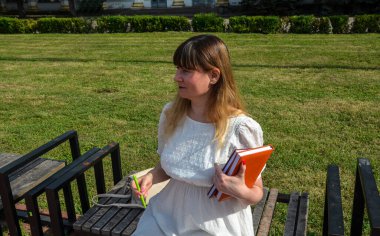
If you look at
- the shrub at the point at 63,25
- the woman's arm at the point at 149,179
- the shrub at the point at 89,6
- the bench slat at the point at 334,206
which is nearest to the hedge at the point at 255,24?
the shrub at the point at 63,25

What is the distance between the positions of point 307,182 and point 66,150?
258 centimetres

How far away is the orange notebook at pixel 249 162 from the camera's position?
1661 millimetres

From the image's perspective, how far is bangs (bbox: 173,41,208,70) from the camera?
183 cm

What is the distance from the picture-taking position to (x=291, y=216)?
7.67ft

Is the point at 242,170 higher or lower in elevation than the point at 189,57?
lower

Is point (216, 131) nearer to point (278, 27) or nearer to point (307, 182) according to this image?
point (307, 182)

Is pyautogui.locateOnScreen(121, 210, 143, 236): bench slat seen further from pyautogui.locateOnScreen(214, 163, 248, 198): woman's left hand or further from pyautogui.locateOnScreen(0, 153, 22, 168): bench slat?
pyautogui.locateOnScreen(0, 153, 22, 168): bench slat

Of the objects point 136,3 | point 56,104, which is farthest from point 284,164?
point 136,3

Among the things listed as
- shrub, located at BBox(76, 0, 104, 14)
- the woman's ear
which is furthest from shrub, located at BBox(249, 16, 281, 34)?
shrub, located at BBox(76, 0, 104, 14)

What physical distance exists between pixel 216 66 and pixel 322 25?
14.1 m

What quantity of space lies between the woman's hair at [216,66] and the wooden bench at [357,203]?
0.58 meters

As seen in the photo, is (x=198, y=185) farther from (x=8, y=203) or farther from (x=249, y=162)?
(x=8, y=203)

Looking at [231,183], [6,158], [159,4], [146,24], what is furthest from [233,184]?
[159,4]

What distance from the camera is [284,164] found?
4.12 metres
